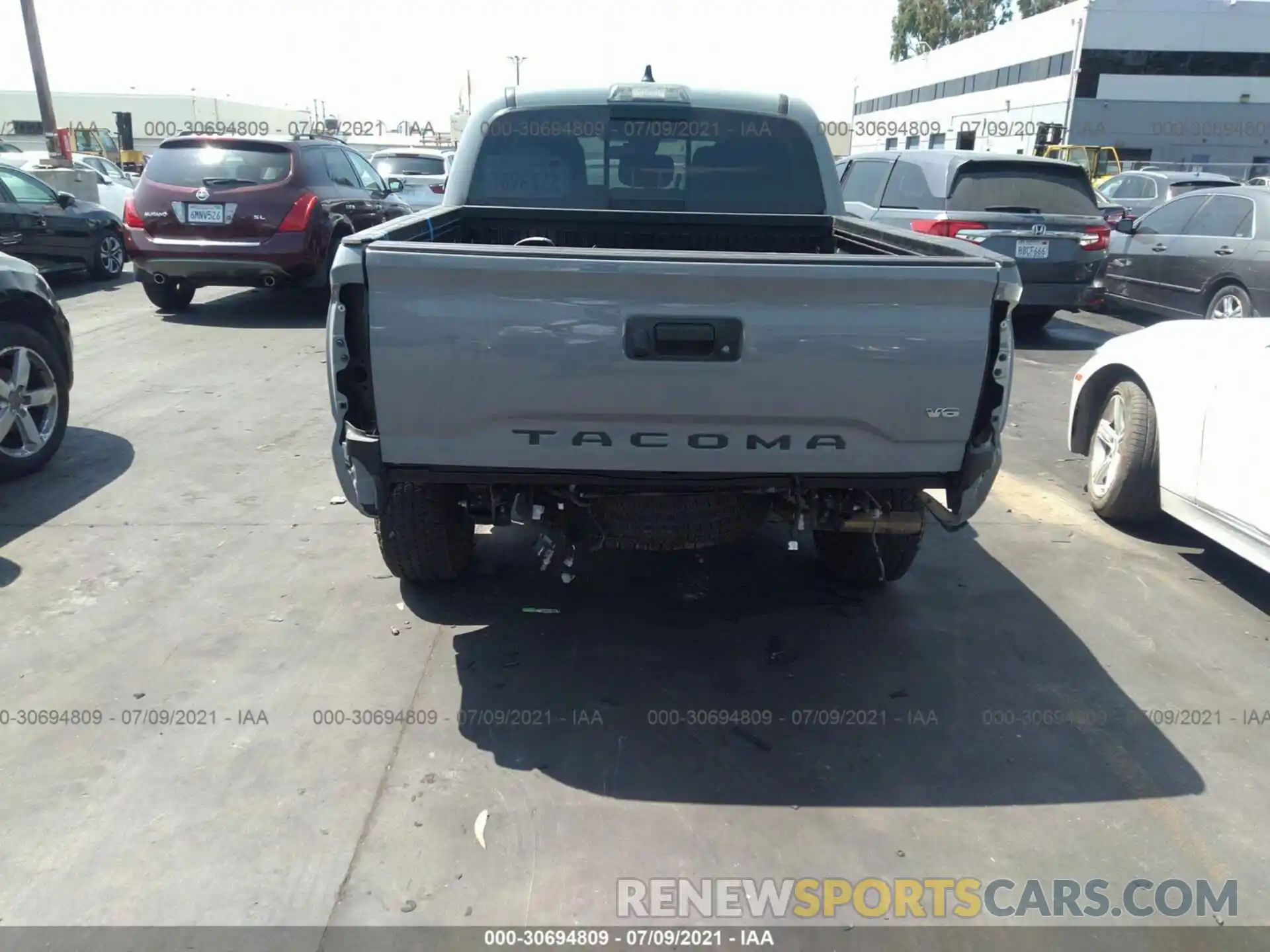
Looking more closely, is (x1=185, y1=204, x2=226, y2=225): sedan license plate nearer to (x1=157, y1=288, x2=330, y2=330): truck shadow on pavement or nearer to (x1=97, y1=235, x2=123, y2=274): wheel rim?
(x1=157, y1=288, x2=330, y2=330): truck shadow on pavement

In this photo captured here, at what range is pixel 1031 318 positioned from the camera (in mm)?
10781

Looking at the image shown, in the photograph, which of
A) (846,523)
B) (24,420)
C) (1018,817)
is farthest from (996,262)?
(24,420)

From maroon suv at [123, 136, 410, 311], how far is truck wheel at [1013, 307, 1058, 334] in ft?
24.5

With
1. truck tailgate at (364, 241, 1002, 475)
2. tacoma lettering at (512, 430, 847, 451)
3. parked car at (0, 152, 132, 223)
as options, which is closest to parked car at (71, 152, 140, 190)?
parked car at (0, 152, 132, 223)

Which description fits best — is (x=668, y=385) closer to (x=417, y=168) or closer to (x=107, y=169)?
(x=417, y=168)

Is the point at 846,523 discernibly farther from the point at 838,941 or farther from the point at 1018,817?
the point at 838,941

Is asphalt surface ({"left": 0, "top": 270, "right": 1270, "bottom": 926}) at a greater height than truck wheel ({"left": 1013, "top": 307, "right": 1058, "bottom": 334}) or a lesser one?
lesser

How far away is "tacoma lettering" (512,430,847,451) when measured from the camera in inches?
123

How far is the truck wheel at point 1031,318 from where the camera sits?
34.7ft

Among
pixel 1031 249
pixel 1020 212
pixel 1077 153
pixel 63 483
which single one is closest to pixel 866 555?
pixel 63 483

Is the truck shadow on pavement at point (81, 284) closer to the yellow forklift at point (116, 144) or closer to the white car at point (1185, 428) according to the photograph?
the white car at point (1185, 428)

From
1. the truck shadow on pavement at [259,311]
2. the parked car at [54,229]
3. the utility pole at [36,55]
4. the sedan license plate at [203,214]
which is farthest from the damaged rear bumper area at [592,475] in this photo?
the utility pole at [36,55]

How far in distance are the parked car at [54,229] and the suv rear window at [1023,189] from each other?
10161mm

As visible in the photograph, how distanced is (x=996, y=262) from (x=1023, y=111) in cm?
5422
